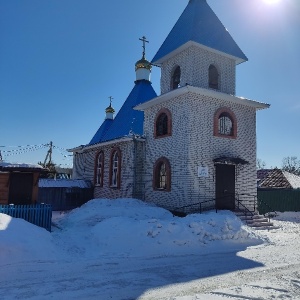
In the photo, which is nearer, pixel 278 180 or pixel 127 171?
pixel 127 171

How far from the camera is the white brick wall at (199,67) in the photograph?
14633mm

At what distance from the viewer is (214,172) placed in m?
14.1

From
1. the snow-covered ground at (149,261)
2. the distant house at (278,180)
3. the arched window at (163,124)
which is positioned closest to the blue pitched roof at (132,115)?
the arched window at (163,124)

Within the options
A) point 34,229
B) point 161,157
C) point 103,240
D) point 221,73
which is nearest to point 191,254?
point 103,240

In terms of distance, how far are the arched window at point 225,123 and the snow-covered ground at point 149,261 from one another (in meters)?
5.04

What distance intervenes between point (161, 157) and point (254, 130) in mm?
5087

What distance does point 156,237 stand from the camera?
9023 mm

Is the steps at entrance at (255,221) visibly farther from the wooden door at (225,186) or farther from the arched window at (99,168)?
the arched window at (99,168)

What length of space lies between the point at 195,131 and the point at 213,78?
12.1 feet

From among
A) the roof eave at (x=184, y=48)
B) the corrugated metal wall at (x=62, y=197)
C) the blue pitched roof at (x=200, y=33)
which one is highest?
the blue pitched roof at (x=200, y=33)

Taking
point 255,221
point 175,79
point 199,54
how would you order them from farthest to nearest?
point 175,79 → point 199,54 → point 255,221

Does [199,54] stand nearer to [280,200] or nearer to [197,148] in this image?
[197,148]

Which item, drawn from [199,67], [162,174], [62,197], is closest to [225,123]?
[199,67]

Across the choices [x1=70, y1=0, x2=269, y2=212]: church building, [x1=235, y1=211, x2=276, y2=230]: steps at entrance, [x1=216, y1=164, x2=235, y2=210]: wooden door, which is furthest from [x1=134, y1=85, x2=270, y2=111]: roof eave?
[x1=235, y1=211, x2=276, y2=230]: steps at entrance
